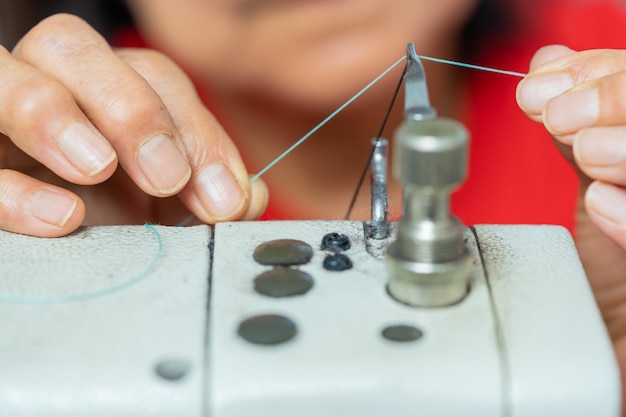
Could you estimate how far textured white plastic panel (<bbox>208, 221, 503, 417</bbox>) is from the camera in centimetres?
44

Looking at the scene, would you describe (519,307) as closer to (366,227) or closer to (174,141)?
(366,227)

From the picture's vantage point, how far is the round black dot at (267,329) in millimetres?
468

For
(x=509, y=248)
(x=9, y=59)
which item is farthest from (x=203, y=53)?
(x=509, y=248)

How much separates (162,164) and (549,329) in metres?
0.35

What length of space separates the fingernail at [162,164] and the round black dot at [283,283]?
184 millimetres

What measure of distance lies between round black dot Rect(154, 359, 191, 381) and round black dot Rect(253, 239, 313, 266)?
110 millimetres

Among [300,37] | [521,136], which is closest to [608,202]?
[300,37]

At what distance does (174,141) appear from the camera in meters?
0.69

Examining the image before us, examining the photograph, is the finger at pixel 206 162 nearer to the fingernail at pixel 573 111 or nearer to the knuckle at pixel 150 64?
the knuckle at pixel 150 64

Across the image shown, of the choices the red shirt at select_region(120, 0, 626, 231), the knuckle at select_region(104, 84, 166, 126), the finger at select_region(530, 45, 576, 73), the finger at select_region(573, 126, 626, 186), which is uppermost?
the finger at select_region(530, 45, 576, 73)

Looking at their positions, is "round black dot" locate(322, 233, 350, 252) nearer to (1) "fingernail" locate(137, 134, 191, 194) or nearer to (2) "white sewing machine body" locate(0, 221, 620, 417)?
(2) "white sewing machine body" locate(0, 221, 620, 417)

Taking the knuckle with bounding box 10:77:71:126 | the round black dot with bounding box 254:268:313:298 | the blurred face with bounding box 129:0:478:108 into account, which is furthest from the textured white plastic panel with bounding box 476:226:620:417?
the blurred face with bounding box 129:0:478:108

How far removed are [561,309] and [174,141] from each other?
14.2 inches

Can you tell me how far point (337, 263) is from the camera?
21.1 inches
